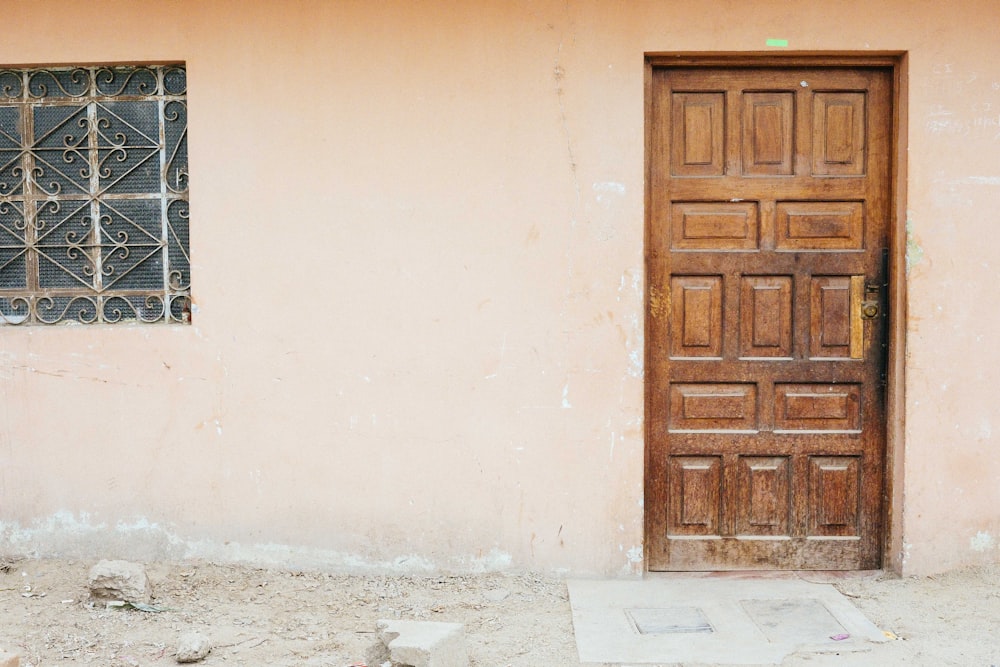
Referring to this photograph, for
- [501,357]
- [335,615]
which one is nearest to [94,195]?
[501,357]

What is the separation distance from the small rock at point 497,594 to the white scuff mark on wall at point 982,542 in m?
2.20

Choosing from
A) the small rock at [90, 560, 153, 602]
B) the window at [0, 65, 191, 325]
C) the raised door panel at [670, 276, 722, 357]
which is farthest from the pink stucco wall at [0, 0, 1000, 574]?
the small rock at [90, 560, 153, 602]

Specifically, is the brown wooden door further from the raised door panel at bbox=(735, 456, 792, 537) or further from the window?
the window

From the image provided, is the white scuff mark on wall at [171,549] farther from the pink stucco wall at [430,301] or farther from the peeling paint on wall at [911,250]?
the peeling paint on wall at [911,250]

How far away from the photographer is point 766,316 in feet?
12.7

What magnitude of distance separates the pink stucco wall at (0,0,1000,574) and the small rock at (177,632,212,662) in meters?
0.76

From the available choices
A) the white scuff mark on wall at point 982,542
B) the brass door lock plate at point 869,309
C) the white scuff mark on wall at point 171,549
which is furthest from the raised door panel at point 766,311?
the white scuff mark on wall at point 171,549

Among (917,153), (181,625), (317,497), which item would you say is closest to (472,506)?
(317,497)

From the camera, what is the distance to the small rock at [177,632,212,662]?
10.2ft

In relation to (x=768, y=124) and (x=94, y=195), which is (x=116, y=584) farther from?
(x=768, y=124)

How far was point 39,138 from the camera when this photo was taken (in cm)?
395

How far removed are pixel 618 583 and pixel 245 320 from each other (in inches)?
85.1

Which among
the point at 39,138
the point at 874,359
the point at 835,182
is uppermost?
the point at 39,138

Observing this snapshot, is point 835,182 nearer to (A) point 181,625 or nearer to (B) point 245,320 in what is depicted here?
(B) point 245,320
